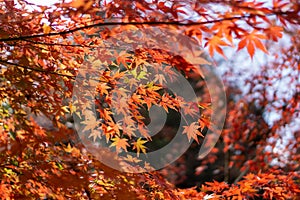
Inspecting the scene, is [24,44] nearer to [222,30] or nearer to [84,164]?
[84,164]

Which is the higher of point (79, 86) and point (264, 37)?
point (79, 86)

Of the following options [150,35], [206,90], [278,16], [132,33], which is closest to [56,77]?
[132,33]

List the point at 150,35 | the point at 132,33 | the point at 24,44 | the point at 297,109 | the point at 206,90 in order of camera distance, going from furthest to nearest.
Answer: the point at 206,90 < the point at 297,109 < the point at 24,44 < the point at 132,33 < the point at 150,35

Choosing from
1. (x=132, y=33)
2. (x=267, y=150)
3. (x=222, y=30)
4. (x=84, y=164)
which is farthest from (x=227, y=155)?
(x=222, y=30)

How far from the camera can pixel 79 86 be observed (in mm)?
2115

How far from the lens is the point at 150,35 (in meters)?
1.59

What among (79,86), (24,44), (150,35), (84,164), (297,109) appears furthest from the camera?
(297,109)

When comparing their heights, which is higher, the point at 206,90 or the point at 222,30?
the point at 206,90

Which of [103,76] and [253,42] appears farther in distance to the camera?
[103,76]

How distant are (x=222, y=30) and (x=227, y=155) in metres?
6.40

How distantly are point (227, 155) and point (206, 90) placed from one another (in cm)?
172

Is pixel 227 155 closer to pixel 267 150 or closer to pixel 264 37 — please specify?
pixel 267 150

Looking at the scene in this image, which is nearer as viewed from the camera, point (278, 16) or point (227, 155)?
point (278, 16)

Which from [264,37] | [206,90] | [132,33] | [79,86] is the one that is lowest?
[264,37]
